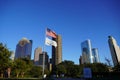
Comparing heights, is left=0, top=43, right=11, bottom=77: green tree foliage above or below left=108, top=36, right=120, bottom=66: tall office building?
below

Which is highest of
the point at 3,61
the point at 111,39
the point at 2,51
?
the point at 111,39

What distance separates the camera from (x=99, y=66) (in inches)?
4181

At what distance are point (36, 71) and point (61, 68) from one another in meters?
21.4

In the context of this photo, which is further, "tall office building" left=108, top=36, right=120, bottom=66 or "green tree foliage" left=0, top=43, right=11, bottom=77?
"tall office building" left=108, top=36, right=120, bottom=66

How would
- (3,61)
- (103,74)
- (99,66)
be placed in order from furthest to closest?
(99,66), (103,74), (3,61)

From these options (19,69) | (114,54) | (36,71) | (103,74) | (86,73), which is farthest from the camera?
(114,54)

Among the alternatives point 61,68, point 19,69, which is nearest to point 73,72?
point 61,68

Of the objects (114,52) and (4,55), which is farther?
(114,52)

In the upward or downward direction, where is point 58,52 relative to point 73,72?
upward

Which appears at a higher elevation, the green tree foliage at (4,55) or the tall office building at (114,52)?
the tall office building at (114,52)

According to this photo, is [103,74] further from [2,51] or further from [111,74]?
[2,51]

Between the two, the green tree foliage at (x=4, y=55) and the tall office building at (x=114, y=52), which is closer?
the green tree foliage at (x=4, y=55)

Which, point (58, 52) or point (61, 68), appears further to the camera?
point (58, 52)

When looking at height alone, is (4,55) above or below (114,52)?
below
